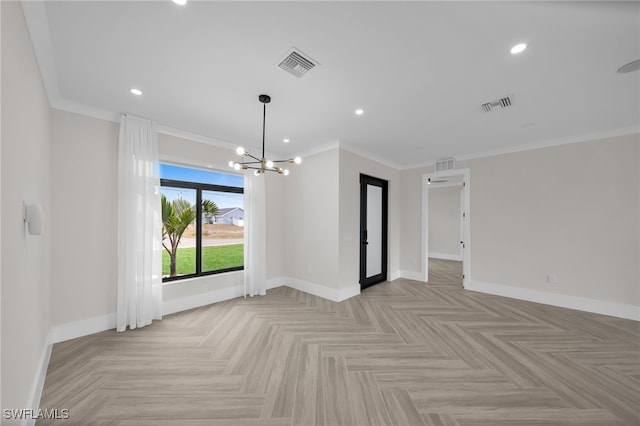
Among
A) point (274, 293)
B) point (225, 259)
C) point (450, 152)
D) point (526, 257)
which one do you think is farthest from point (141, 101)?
point (526, 257)

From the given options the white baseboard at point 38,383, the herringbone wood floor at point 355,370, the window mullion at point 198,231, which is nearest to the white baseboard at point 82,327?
the herringbone wood floor at point 355,370

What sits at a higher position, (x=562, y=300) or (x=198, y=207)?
(x=198, y=207)

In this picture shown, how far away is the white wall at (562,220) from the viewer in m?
3.66

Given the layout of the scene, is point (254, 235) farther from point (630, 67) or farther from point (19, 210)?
point (630, 67)

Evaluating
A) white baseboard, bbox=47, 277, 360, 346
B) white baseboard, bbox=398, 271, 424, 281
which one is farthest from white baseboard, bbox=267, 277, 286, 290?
white baseboard, bbox=398, 271, 424, 281

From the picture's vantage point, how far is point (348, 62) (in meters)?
2.16

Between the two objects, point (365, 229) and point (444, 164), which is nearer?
point (365, 229)

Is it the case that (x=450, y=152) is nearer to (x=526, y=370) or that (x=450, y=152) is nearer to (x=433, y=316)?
(x=433, y=316)

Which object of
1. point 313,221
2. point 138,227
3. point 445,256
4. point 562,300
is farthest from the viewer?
point 445,256

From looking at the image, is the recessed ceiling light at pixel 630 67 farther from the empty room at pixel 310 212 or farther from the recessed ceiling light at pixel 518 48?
the recessed ceiling light at pixel 518 48

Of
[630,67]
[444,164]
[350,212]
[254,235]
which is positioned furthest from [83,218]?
[444,164]

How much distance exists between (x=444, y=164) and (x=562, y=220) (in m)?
2.29

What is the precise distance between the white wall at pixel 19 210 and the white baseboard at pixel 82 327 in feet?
2.24

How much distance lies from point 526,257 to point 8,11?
6.85 m
